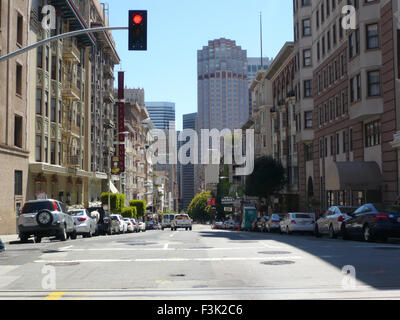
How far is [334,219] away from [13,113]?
80.8 ft

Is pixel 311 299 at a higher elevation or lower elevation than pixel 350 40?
lower

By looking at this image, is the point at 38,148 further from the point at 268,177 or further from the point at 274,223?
the point at 268,177

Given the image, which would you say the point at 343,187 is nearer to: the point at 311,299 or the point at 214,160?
the point at 311,299

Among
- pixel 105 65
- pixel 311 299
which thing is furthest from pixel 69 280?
pixel 105 65

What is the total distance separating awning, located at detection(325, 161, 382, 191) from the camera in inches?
1427

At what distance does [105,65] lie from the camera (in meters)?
76.6

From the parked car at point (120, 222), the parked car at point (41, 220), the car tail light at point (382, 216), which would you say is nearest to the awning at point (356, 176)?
the car tail light at point (382, 216)

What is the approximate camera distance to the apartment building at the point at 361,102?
1362 inches

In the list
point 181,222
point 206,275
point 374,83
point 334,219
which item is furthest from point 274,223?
point 206,275

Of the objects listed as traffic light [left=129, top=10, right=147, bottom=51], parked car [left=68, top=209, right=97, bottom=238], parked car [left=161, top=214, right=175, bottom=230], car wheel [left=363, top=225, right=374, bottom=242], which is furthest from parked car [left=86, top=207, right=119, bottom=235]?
parked car [left=161, top=214, right=175, bottom=230]

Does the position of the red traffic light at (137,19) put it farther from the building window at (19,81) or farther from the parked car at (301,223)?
the building window at (19,81)

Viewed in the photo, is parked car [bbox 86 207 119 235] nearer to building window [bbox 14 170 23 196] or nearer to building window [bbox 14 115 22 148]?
building window [bbox 14 170 23 196]

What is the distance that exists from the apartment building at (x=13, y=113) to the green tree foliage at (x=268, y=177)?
35.8 meters

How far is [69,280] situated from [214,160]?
17417cm
